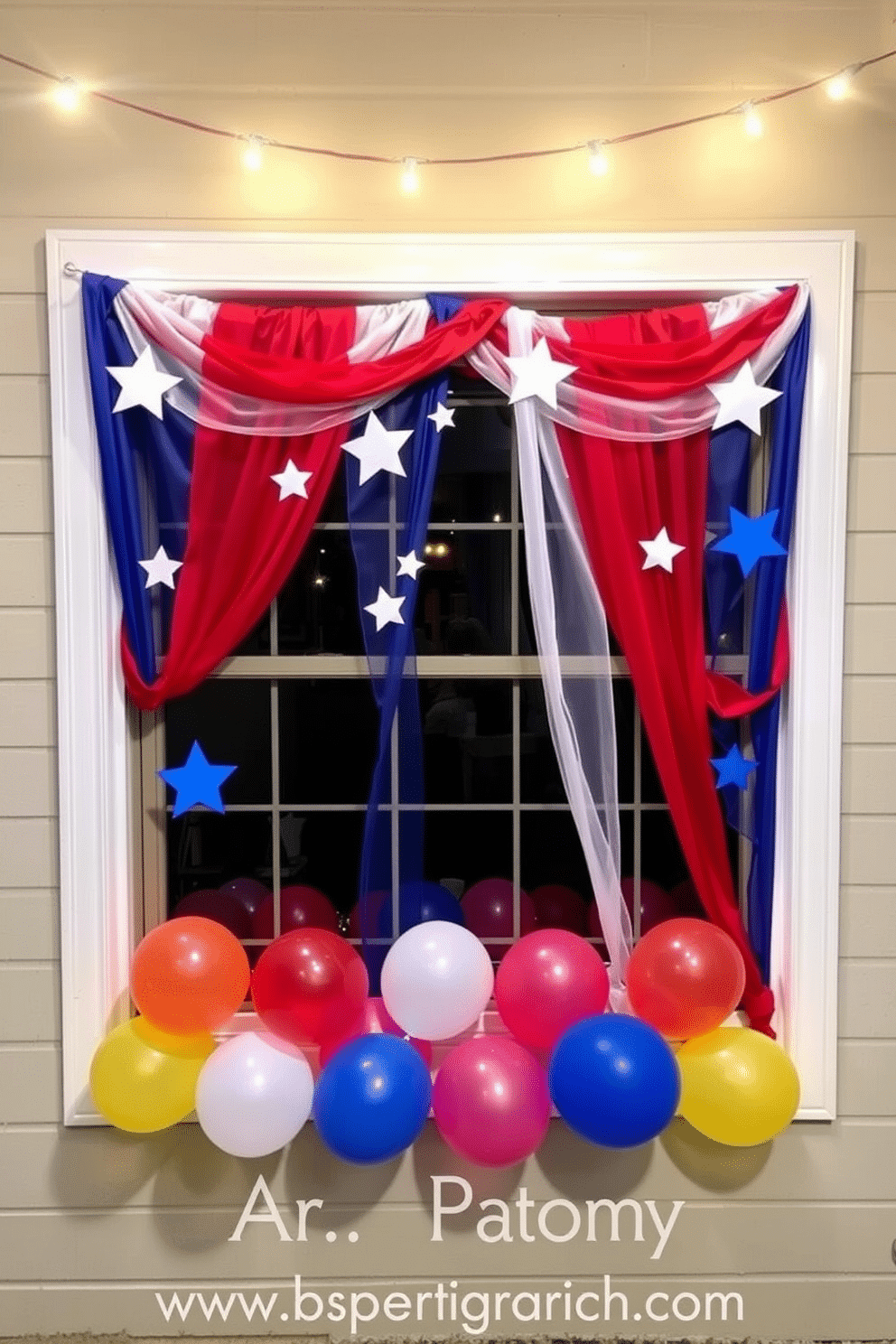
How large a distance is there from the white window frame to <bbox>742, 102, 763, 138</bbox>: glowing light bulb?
0.81ft

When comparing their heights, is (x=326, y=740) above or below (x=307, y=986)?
above

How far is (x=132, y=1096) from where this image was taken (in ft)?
7.16

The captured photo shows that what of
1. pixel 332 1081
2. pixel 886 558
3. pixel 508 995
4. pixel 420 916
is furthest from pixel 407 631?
pixel 886 558

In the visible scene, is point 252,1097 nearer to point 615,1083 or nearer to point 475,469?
point 615,1083

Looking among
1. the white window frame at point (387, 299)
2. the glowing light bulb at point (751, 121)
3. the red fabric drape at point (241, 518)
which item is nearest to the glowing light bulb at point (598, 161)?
the white window frame at point (387, 299)

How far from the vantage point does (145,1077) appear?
86.3 inches

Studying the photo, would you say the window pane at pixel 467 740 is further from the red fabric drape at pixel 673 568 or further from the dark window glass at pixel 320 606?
the red fabric drape at pixel 673 568

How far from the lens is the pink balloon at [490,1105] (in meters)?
2.10

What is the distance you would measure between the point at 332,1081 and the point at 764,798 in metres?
1.19

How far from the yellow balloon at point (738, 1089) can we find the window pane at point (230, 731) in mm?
1223

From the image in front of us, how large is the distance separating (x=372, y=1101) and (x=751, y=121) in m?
2.37

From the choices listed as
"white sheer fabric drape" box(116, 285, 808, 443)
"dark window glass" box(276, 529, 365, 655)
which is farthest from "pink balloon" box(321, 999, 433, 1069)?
"white sheer fabric drape" box(116, 285, 808, 443)

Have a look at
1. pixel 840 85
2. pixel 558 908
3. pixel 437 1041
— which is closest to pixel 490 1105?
pixel 437 1041

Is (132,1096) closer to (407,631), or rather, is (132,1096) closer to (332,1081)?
(332,1081)
